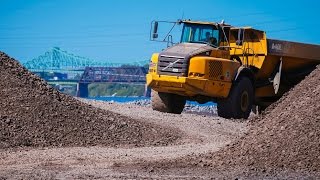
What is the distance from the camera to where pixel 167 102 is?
70.3ft

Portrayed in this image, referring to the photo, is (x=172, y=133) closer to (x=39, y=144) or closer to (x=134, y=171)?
(x=39, y=144)

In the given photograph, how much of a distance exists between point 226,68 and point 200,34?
1.63 meters

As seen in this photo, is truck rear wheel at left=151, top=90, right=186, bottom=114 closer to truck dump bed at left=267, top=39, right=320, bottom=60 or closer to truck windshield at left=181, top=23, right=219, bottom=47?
truck windshield at left=181, top=23, right=219, bottom=47

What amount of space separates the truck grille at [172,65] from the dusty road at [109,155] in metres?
1.42

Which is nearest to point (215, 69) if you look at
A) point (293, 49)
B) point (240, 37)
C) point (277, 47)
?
point (240, 37)

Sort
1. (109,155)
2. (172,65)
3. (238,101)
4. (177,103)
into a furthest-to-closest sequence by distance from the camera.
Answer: (177,103) → (238,101) → (172,65) → (109,155)

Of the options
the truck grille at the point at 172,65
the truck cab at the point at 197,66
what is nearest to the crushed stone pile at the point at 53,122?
the truck cab at the point at 197,66

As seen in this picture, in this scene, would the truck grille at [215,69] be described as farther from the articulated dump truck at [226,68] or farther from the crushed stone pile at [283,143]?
the crushed stone pile at [283,143]

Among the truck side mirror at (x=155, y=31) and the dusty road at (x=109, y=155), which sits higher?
the truck side mirror at (x=155, y=31)

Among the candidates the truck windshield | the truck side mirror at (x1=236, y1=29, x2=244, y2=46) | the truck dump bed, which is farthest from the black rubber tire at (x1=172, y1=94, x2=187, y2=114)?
the truck dump bed

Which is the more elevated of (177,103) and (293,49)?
(293,49)

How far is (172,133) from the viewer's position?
1806 centimetres

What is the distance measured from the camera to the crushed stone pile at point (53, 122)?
15820 mm

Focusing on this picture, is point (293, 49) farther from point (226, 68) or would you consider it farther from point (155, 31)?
point (155, 31)
